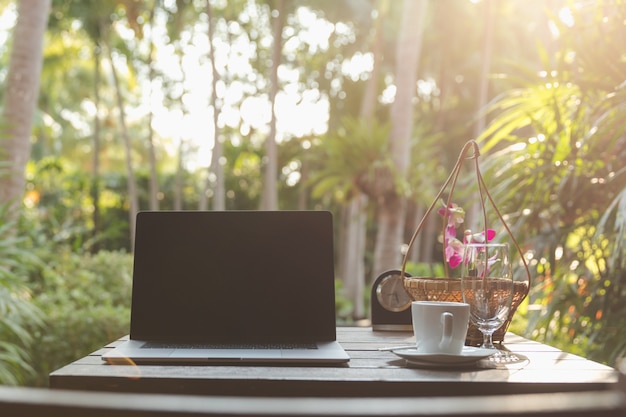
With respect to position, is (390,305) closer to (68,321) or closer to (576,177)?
(576,177)

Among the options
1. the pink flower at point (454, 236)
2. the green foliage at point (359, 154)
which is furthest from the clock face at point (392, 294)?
the green foliage at point (359, 154)

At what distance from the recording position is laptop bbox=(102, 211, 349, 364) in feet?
5.58

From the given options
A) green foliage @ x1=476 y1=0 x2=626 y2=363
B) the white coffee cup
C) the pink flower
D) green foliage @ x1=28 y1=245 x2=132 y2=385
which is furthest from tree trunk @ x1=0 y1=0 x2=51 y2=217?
the white coffee cup

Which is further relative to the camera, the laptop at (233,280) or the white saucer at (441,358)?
the laptop at (233,280)

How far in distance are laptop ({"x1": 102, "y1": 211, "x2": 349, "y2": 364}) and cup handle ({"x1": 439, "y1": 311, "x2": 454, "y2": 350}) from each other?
31 cm

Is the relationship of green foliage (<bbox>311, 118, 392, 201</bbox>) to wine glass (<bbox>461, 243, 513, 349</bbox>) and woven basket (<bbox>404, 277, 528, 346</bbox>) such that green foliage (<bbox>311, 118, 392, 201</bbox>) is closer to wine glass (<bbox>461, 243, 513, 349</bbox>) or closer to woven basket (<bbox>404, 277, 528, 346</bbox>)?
woven basket (<bbox>404, 277, 528, 346</bbox>)

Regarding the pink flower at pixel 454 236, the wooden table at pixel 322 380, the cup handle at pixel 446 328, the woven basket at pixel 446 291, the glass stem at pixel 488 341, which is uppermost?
the pink flower at pixel 454 236

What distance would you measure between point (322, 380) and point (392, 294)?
2.96 feet

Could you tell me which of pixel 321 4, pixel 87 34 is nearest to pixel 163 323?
pixel 321 4

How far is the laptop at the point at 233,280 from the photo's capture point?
67.0 inches

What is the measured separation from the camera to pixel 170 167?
1292 inches

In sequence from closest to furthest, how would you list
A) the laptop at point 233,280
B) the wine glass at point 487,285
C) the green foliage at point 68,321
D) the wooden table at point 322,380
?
the wooden table at point 322,380 < the wine glass at point 487,285 < the laptop at point 233,280 < the green foliage at point 68,321

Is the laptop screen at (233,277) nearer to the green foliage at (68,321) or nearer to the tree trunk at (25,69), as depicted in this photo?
the green foliage at (68,321)

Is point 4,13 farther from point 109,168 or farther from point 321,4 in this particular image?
point 109,168
